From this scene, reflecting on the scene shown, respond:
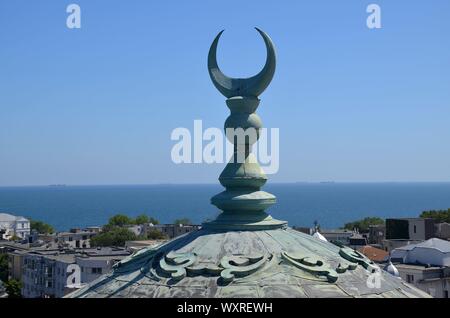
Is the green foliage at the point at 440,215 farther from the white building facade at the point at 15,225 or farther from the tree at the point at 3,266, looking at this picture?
the white building facade at the point at 15,225

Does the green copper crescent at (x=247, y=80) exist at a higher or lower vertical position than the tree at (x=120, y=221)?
higher

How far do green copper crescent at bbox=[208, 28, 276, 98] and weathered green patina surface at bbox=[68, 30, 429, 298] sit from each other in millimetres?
15

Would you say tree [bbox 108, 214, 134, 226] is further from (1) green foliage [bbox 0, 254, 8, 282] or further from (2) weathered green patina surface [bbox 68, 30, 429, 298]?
(2) weathered green patina surface [bbox 68, 30, 429, 298]

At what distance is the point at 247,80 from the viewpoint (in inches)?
362

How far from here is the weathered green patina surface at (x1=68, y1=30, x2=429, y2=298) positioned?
773cm

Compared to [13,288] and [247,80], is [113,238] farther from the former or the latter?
[247,80]

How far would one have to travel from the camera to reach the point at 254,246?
834 cm

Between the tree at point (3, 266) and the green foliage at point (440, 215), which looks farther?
the green foliage at point (440, 215)

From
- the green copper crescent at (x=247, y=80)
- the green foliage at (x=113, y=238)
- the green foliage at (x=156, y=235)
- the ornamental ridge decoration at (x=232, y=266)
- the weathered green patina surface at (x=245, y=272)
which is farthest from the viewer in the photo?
the green foliage at (x=156, y=235)

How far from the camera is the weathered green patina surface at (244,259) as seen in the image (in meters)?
7.73

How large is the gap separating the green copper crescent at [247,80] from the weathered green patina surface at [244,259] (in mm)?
15

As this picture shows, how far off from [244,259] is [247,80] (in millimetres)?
2749

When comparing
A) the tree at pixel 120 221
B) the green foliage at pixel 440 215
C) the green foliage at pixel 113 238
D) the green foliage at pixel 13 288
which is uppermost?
the green foliage at pixel 440 215

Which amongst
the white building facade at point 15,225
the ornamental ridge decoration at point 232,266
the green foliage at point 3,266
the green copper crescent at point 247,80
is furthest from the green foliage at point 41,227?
the ornamental ridge decoration at point 232,266
